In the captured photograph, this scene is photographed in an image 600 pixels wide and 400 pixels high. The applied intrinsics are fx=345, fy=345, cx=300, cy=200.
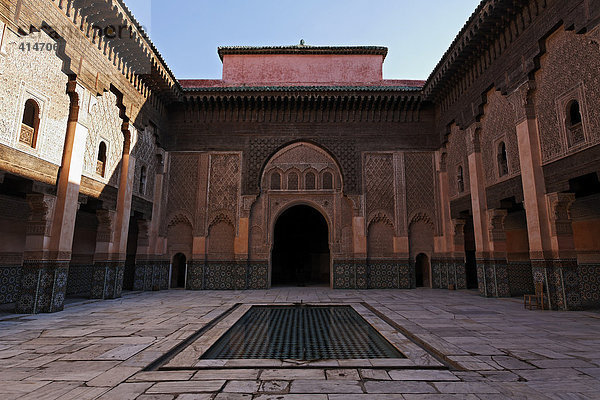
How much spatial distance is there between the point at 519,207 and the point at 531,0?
4452 mm

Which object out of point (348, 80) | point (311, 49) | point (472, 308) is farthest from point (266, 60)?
point (472, 308)

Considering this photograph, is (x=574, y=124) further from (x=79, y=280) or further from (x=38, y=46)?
(x=79, y=280)

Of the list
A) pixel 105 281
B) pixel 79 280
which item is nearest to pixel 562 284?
pixel 105 281

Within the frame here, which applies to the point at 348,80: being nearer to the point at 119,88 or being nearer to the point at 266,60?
the point at 266,60

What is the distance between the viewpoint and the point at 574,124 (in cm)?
574

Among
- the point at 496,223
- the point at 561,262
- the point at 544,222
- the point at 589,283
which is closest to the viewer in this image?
the point at 561,262

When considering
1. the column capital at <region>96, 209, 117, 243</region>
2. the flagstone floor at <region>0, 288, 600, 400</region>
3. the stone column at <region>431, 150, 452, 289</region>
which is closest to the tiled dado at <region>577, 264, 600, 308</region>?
the flagstone floor at <region>0, 288, 600, 400</region>

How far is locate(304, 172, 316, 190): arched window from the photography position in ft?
35.5

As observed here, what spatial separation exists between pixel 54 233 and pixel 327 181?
7.16m

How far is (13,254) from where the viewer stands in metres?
7.00

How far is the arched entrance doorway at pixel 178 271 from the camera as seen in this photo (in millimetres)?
10531

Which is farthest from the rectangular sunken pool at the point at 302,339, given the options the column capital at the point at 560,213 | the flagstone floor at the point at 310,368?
the column capital at the point at 560,213

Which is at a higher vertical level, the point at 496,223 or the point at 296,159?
the point at 296,159

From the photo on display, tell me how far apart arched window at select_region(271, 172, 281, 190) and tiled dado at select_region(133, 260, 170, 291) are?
3.98 metres
